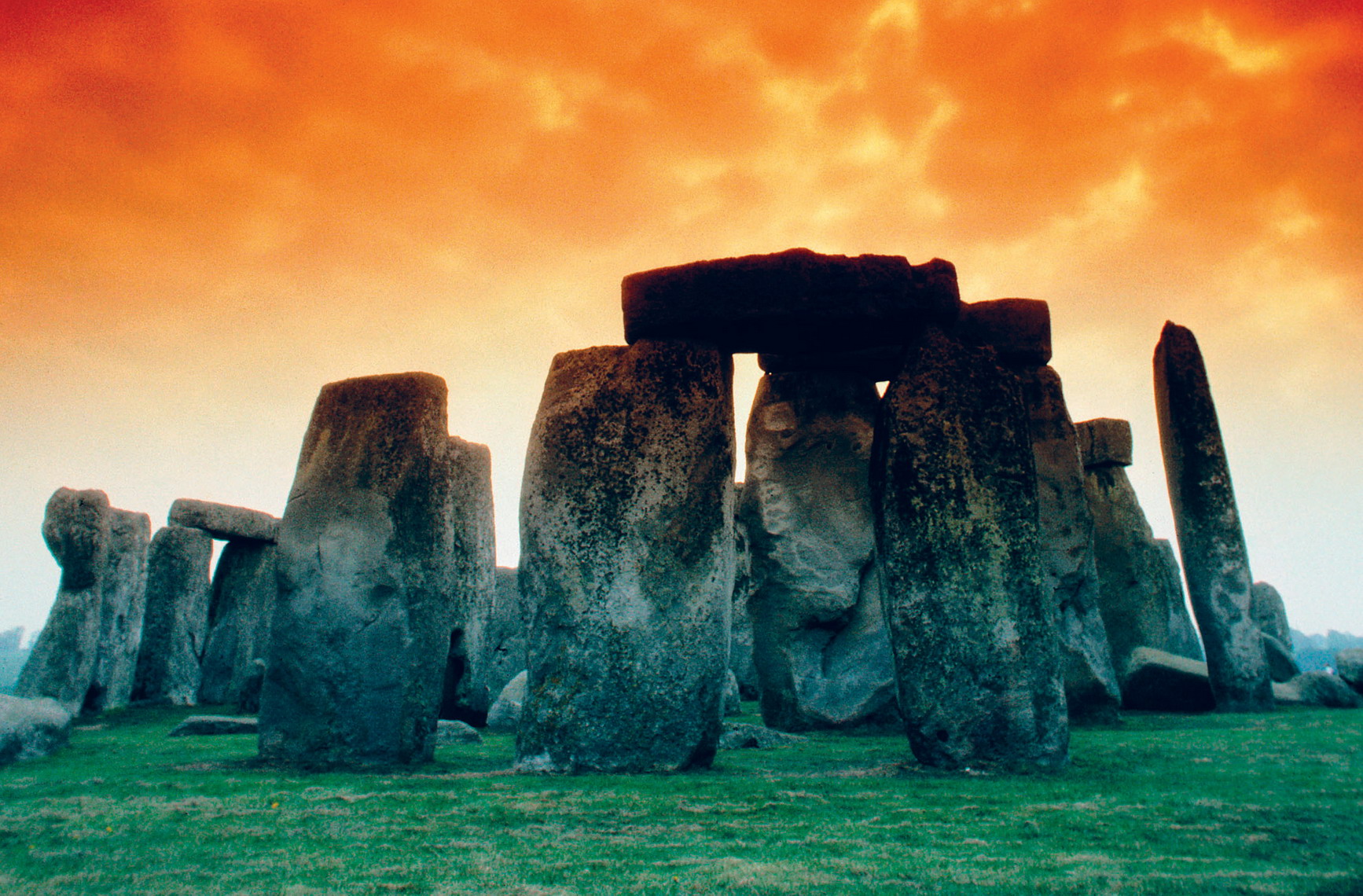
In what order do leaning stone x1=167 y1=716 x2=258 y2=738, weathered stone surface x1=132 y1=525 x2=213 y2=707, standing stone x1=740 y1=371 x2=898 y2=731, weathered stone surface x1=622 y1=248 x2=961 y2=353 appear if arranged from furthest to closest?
1. weathered stone surface x1=132 y1=525 x2=213 y2=707
2. standing stone x1=740 y1=371 x2=898 y2=731
3. leaning stone x1=167 y1=716 x2=258 y2=738
4. weathered stone surface x1=622 y1=248 x2=961 y2=353

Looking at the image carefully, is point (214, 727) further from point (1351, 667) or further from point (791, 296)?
point (1351, 667)

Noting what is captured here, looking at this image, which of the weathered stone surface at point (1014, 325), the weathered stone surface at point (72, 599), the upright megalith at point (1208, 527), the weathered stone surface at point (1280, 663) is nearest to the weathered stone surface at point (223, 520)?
the weathered stone surface at point (72, 599)

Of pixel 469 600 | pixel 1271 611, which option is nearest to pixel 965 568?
pixel 469 600

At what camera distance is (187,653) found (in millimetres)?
12094

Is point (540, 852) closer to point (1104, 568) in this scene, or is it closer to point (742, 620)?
point (742, 620)

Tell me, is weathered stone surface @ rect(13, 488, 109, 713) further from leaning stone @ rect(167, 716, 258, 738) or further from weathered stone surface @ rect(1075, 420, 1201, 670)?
weathered stone surface @ rect(1075, 420, 1201, 670)

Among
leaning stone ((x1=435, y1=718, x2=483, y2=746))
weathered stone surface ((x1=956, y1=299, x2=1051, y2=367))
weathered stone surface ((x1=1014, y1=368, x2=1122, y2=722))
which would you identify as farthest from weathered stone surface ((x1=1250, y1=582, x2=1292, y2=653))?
leaning stone ((x1=435, y1=718, x2=483, y2=746))

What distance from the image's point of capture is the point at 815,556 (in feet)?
25.8

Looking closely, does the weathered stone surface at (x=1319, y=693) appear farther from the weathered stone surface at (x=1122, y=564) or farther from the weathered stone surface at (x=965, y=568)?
the weathered stone surface at (x=965, y=568)

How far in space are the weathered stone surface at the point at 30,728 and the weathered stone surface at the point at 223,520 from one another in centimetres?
596

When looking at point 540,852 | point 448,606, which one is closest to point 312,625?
point 448,606

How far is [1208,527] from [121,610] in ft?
36.3

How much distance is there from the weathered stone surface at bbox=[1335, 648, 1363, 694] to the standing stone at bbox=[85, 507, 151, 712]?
12356 millimetres

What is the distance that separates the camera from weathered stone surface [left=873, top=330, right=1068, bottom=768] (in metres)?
4.61
